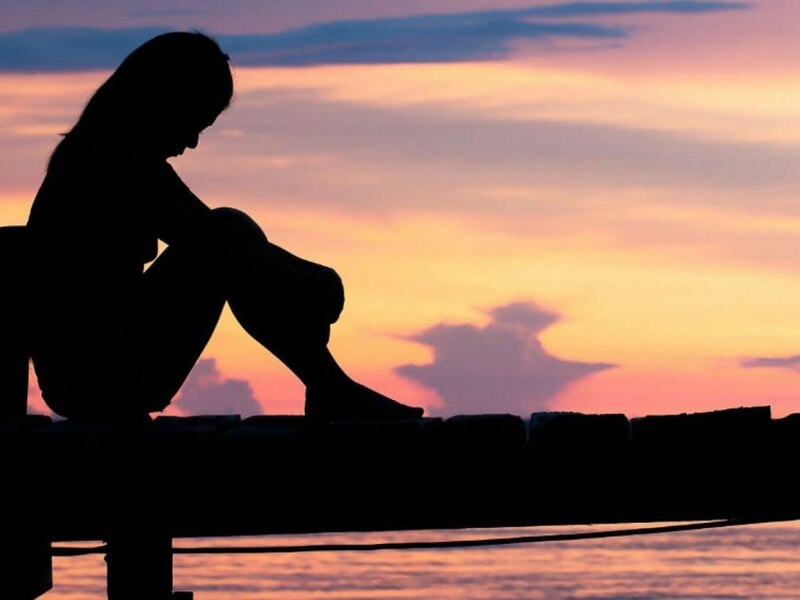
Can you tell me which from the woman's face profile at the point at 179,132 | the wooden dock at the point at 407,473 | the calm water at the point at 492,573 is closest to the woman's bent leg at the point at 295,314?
the wooden dock at the point at 407,473

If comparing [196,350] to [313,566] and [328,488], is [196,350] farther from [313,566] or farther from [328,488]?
[313,566]

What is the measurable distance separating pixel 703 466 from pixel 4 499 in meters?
2.56

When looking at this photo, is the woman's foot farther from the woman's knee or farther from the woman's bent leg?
the woman's knee

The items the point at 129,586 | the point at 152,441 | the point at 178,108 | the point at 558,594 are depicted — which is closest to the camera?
the point at 152,441

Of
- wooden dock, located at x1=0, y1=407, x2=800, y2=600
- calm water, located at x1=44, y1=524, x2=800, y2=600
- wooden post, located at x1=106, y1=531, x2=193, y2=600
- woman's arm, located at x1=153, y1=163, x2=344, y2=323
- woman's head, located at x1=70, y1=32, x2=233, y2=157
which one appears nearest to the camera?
wooden dock, located at x1=0, y1=407, x2=800, y2=600

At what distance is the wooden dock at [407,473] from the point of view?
555 centimetres

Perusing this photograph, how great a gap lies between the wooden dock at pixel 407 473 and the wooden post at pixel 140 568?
35.7 inches

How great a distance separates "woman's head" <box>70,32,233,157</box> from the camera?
19.6 feet

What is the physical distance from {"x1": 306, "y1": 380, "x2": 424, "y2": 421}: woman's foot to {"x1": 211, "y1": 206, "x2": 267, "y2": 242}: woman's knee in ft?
2.02

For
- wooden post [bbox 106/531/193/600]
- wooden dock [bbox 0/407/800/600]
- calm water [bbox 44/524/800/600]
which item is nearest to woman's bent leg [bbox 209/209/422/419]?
wooden dock [bbox 0/407/800/600]

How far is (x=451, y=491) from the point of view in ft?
18.5

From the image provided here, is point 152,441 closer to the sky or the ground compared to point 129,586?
closer to the sky

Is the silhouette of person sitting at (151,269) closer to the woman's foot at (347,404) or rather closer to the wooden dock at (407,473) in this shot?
the woman's foot at (347,404)

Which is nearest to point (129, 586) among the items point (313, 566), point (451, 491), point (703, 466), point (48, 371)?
point (48, 371)
